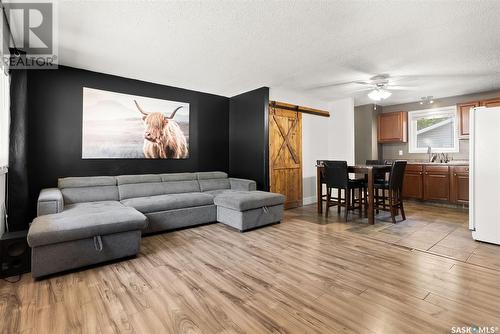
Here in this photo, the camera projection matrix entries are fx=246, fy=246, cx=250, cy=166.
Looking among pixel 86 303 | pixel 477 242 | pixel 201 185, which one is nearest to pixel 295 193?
pixel 201 185

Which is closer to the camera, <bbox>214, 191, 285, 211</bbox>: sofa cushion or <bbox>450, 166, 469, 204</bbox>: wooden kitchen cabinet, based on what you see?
<bbox>214, 191, 285, 211</bbox>: sofa cushion

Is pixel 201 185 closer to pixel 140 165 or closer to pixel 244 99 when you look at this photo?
pixel 140 165

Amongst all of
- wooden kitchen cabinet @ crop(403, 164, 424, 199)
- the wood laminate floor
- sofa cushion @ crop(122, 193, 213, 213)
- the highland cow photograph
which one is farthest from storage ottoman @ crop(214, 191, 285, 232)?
wooden kitchen cabinet @ crop(403, 164, 424, 199)

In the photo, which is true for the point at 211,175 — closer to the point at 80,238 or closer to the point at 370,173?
the point at 80,238

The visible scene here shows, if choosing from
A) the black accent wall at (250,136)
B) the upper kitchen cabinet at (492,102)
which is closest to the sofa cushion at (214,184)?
the black accent wall at (250,136)

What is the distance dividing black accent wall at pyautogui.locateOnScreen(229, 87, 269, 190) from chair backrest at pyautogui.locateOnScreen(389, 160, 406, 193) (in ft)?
6.89

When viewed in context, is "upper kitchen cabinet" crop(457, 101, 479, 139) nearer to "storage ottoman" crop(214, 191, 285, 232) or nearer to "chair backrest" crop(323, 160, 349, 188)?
"chair backrest" crop(323, 160, 349, 188)

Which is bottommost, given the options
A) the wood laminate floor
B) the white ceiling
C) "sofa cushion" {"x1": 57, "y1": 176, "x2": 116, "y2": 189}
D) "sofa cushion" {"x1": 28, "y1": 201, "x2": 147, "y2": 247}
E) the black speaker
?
the wood laminate floor

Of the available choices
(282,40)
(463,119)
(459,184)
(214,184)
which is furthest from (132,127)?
(463,119)

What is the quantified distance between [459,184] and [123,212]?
6062mm

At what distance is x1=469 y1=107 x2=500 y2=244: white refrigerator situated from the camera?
2.93 m

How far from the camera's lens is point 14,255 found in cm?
224

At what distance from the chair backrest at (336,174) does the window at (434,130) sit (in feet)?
10.8

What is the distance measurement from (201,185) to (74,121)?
2210 mm
